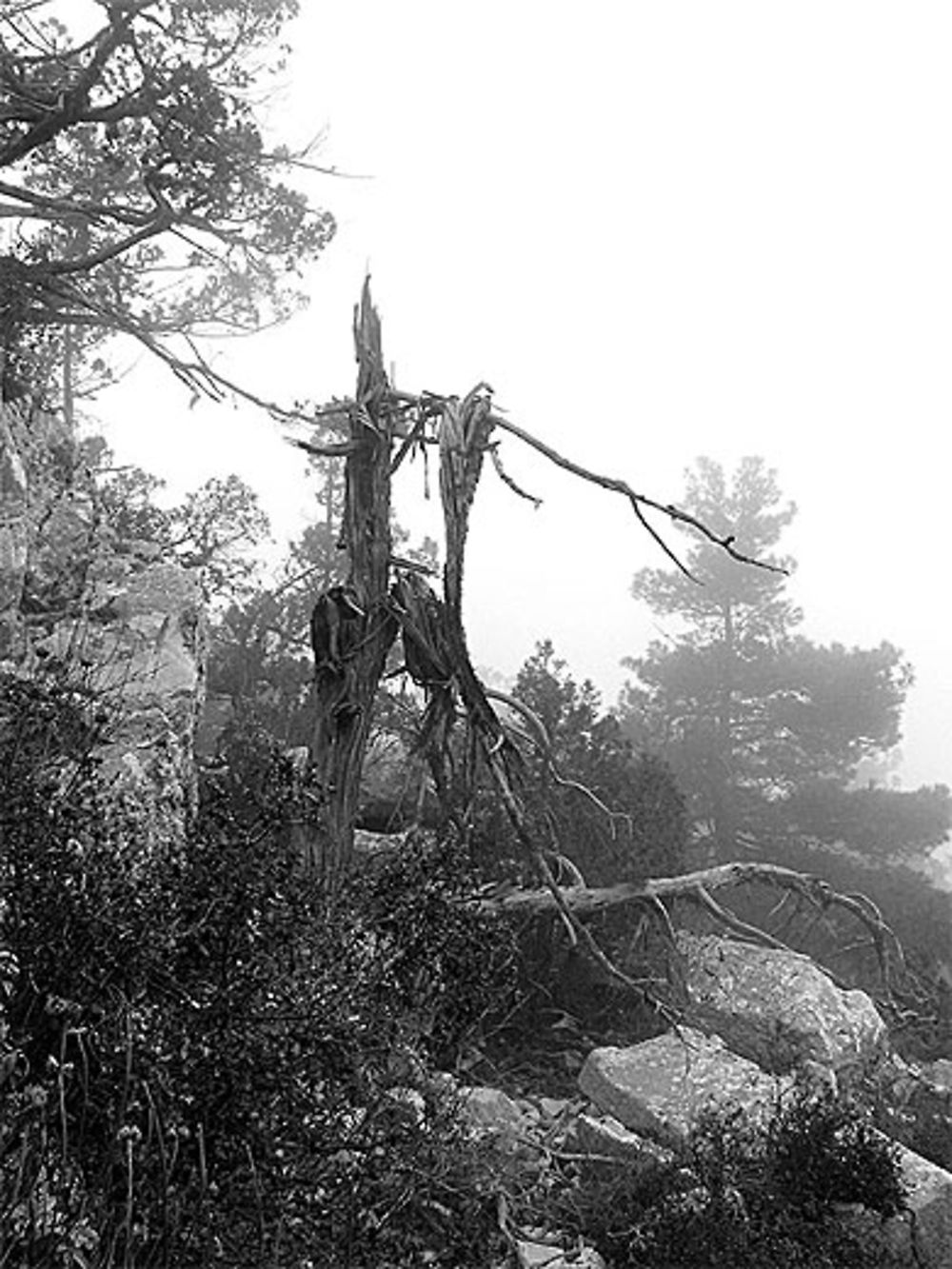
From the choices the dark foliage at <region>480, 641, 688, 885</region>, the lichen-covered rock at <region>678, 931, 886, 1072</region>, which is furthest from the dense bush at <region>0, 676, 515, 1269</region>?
the lichen-covered rock at <region>678, 931, 886, 1072</region>

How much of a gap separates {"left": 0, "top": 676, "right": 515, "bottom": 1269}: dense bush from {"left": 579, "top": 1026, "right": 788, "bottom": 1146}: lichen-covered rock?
444 cm

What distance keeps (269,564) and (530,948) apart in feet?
40.3

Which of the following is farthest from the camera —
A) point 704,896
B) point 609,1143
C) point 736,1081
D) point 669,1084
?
point 704,896

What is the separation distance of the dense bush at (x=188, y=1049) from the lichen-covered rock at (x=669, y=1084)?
444cm

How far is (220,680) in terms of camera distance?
1612 centimetres

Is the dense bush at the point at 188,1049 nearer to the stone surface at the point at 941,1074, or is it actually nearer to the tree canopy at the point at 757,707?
the stone surface at the point at 941,1074

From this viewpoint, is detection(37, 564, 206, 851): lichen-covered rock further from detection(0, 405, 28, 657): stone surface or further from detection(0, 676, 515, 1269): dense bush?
detection(0, 676, 515, 1269): dense bush

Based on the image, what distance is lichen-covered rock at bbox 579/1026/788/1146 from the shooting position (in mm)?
8703

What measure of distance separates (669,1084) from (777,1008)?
8.29 feet

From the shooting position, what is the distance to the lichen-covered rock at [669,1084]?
8.70 m

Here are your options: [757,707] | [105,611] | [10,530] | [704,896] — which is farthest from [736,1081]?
[757,707]

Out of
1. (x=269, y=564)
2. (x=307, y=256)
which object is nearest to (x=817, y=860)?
(x=269, y=564)

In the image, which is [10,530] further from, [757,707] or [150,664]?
[757,707]

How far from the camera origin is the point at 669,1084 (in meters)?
9.09
